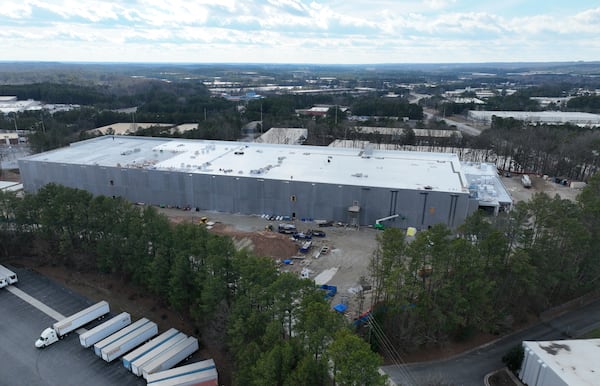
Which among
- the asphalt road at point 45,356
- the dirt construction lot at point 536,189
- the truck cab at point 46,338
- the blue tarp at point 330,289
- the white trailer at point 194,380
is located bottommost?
the asphalt road at point 45,356

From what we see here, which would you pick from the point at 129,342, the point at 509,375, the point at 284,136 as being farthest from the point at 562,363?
the point at 284,136

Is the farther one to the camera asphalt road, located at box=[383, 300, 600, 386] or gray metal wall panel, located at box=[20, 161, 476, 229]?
gray metal wall panel, located at box=[20, 161, 476, 229]

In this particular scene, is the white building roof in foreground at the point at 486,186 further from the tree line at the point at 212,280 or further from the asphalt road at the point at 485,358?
the tree line at the point at 212,280

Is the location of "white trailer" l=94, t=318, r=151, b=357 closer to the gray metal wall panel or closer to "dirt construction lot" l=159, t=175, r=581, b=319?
"dirt construction lot" l=159, t=175, r=581, b=319

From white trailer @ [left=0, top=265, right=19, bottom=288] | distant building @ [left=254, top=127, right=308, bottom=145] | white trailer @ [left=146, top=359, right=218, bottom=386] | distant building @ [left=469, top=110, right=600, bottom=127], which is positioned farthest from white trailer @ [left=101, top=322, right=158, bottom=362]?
distant building @ [left=469, top=110, right=600, bottom=127]

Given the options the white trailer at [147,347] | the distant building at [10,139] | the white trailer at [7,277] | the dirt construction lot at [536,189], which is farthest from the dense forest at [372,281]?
the distant building at [10,139]

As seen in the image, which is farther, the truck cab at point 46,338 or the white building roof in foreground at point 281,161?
the white building roof in foreground at point 281,161

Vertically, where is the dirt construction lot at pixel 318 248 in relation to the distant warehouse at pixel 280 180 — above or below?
below
